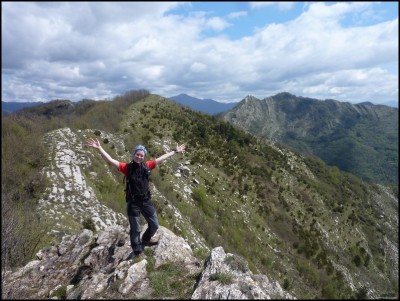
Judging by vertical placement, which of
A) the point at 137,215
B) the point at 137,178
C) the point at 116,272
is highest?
the point at 137,178

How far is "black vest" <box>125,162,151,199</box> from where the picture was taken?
337 inches

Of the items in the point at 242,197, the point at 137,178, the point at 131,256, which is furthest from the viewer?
the point at 242,197

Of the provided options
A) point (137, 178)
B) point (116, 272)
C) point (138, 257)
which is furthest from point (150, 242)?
point (137, 178)

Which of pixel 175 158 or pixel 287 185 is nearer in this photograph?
pixel 175 158

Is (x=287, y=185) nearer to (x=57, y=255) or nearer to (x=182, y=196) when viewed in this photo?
(x=182, y=196)

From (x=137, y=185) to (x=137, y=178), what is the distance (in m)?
0.21

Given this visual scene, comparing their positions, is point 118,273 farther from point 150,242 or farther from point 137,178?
point 137,178

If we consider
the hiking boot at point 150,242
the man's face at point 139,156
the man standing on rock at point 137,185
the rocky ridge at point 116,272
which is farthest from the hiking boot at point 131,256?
the man's face at point 139,156

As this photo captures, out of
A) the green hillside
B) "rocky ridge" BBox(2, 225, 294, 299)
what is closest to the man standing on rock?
"rocky ridge" BBox(2, 225, 294, 299)

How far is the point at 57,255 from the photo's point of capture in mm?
11828

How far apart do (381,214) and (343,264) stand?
37.3m

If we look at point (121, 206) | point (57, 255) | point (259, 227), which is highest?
point (57, 255)

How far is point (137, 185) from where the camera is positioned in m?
8.62

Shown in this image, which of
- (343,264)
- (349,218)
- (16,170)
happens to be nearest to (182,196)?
(16,170)
